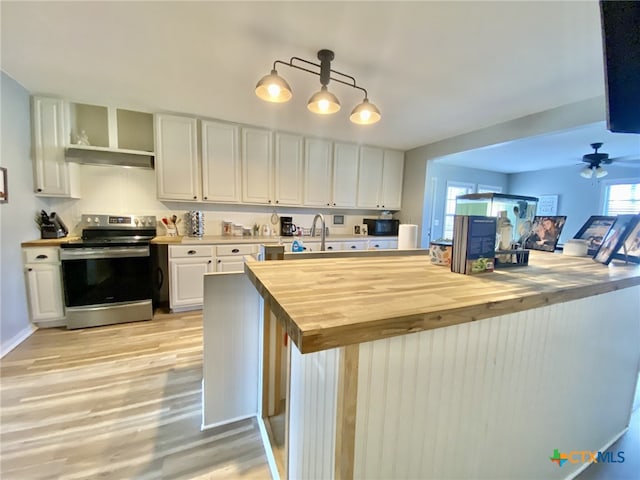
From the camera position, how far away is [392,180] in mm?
4609

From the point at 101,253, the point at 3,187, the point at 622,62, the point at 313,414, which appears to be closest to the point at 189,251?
the point at 101,253

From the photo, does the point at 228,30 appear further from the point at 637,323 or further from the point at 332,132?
the point at 637,323

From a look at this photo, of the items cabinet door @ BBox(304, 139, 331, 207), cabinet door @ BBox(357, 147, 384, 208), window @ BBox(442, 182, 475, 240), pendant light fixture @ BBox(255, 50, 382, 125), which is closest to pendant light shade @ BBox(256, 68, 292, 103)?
pendant light fixture @ BBox(255, 50, 382, 125)

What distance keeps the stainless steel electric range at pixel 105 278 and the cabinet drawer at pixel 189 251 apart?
252mm

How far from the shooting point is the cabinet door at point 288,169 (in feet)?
12.3

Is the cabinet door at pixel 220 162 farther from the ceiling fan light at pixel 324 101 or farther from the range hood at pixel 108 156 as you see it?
the ceiling fan light at pixel 324 101

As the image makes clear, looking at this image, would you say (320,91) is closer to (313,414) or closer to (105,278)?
(313,414)

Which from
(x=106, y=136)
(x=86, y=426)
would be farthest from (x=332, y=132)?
(x=86, y=426)

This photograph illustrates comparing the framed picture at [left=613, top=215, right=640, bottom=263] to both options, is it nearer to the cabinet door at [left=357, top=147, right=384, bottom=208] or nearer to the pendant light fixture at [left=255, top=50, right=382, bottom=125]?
the pendant light fixture at [left=255, top=50, right=382, bottom=125]

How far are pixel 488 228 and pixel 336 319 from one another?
88 cm

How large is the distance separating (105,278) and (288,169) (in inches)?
100

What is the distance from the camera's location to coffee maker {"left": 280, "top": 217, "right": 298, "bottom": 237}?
4011mm

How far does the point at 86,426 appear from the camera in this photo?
1.51m

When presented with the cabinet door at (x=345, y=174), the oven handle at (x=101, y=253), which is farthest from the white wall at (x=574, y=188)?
the oven handle at (x=101, y=253)
